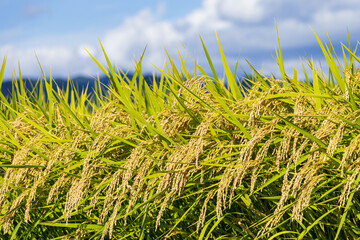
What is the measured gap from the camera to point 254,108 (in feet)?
7.36

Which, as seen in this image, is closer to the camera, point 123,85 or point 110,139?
point 110,139

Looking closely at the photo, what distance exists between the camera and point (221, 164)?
2.25 meters

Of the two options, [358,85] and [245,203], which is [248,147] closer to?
[245,203]

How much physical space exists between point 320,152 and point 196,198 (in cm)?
76

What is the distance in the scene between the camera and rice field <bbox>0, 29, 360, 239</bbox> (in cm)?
211

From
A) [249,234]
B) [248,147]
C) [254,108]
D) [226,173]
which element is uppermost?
[254,108]

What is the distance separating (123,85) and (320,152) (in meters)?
1.51

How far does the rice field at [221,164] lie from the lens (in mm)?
2111

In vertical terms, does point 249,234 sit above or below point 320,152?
below

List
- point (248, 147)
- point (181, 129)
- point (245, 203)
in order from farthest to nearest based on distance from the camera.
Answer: point (181, 129) → point (245, 203) → point (248, 147)

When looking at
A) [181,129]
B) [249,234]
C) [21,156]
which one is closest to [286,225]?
[249,234]

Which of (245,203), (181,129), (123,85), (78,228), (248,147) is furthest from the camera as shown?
(123,85)

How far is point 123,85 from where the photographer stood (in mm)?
3066

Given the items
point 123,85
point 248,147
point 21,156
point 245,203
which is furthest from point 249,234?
point 21,156
